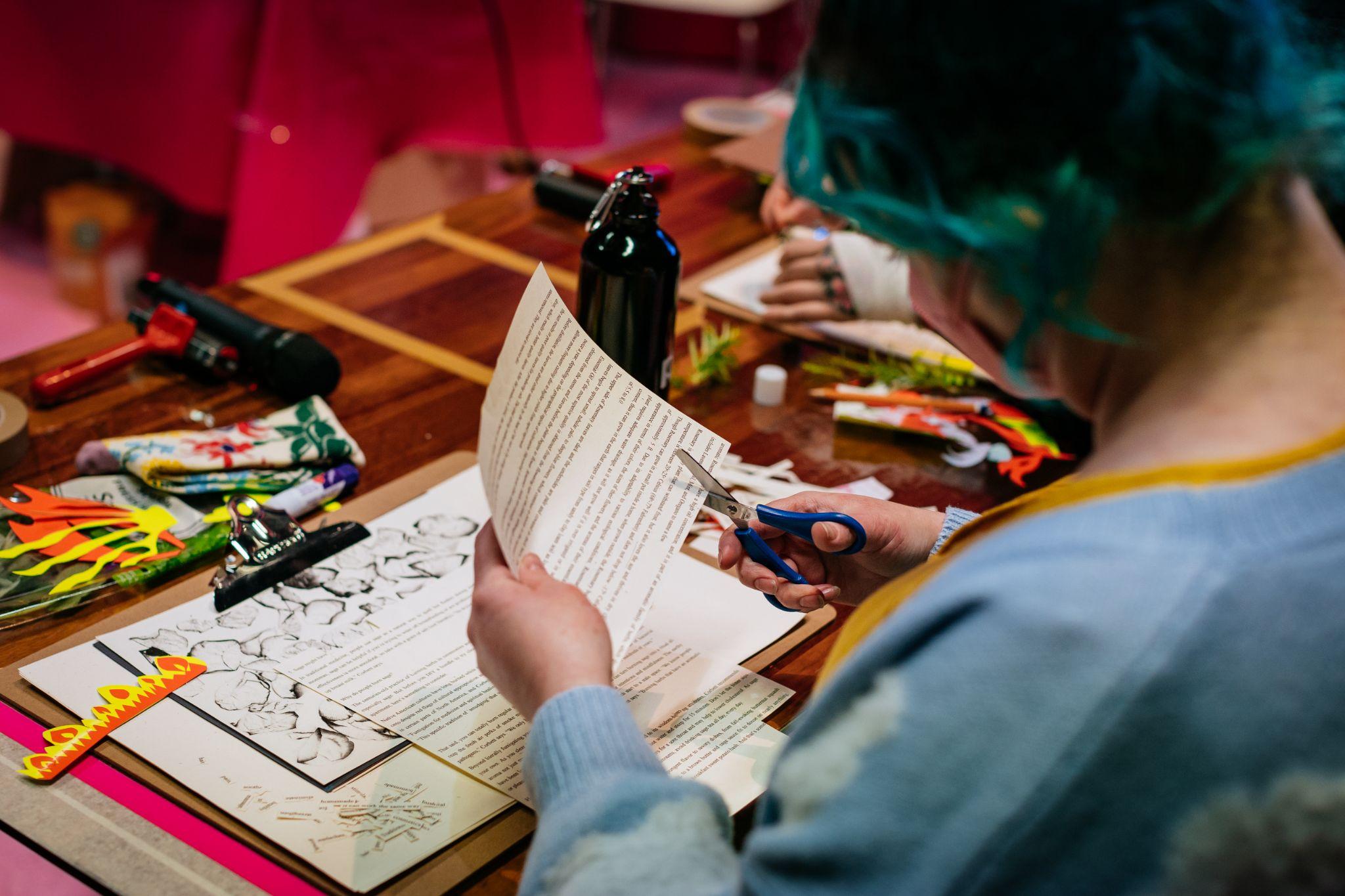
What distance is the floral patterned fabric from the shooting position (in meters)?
1.05

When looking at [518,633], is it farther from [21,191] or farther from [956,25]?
[21,191]

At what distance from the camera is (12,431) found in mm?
1076

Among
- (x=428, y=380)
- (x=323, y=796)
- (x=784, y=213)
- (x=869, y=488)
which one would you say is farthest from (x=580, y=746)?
(x=784, y=213)

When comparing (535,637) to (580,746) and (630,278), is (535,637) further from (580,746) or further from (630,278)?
(630,278)

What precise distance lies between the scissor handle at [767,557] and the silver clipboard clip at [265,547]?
0.34 metres

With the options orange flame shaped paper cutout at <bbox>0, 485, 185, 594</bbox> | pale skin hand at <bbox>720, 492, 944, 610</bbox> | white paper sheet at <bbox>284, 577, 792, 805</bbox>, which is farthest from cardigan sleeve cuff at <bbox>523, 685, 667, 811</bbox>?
orange flame shaped paper cutout at <bbox>0, 485, 185, 594</bbox>

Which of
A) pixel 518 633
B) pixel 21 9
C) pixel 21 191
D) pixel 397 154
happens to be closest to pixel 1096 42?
pixel 518 633

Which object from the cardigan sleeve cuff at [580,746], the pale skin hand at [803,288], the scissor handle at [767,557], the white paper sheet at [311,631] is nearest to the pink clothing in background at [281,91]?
the pale skin hand at [803,288]

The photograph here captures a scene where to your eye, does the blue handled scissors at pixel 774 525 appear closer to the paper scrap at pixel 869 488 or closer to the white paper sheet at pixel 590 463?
the white paper sheet at pixel 590 463

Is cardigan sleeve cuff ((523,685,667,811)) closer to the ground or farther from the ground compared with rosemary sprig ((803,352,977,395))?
farther from the ground

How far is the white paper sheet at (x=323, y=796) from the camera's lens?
28.3 inches

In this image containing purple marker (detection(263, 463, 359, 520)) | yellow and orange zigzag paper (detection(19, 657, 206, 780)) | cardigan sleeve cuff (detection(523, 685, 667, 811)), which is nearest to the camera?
cardigan sleeve cuff (detection(523, 685, 667, 811))

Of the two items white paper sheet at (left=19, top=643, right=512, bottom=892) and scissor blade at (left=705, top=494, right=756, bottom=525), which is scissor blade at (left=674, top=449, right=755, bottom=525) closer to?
scissor blade at (left=705, top=494, right=756, bottom=525)

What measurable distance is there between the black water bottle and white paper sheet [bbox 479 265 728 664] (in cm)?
23
